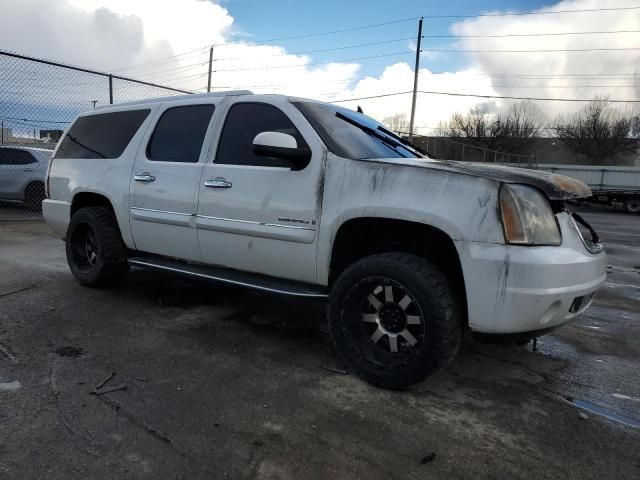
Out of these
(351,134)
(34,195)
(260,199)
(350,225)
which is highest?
(351,134)

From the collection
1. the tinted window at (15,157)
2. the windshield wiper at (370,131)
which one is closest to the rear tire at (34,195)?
the tinted window at (15,157)

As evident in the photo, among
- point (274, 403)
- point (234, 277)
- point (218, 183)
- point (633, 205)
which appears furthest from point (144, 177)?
point (633, 205)

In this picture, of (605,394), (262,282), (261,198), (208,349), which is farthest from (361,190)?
(605,394)

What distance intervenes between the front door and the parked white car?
911cm

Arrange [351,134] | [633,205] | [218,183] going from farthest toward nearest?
[633,205], [218,183], [351,134]

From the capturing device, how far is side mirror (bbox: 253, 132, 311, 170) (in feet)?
11.2

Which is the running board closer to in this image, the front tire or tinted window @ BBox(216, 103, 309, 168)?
the front tire

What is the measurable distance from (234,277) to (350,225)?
112 centimetres

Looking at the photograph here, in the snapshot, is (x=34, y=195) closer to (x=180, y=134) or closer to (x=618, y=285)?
(x=180, y=134)

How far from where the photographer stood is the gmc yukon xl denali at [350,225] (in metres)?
2.85

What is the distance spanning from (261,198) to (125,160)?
1.88 meters

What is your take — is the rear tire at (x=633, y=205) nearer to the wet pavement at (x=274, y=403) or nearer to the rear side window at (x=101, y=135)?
the wet pavement at (x=274, y=403)

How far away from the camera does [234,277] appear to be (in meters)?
3.98

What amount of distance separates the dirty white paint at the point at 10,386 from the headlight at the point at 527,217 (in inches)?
119
